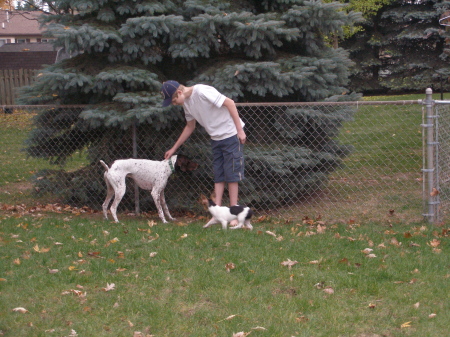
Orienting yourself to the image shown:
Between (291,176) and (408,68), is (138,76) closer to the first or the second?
(291,176)

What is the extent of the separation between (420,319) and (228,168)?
2967 millimetres

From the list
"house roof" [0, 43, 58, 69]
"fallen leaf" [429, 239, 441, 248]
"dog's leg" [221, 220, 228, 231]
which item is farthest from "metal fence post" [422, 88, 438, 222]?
"house roof" [0, 43, 58, 69]

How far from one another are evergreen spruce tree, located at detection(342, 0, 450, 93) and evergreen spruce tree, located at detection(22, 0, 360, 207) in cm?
1349

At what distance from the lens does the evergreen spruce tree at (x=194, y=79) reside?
6.92m

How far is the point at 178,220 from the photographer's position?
7.01 meters

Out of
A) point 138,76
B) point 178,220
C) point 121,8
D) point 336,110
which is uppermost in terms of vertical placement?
point 121,8

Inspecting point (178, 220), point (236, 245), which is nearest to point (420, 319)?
point (236, 245)

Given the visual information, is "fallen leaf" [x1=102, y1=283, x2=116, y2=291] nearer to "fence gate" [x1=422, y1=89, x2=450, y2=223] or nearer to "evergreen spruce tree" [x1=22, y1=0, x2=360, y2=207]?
"evergreen spruce tree" [x1=22, y1=0, x2=360, y2=207]

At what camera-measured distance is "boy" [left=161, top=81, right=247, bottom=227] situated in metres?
5.88

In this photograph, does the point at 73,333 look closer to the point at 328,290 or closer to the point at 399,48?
the point at 328,290

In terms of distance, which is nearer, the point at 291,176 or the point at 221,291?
the point at 221,291

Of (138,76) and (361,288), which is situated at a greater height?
(138,76)

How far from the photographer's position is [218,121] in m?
6.08

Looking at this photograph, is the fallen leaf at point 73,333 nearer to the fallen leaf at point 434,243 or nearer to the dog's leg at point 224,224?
the dog's leg at point 224,224
